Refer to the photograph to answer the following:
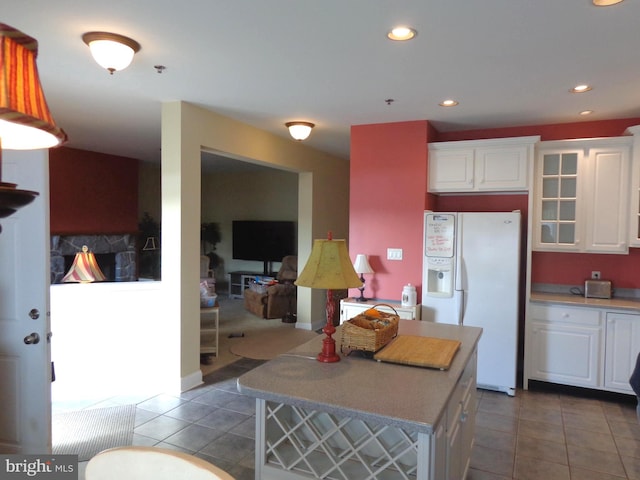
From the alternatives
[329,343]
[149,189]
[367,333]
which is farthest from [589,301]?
[149,189]

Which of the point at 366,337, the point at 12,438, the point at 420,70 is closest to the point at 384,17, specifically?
the point at 420,70

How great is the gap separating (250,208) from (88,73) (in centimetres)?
590

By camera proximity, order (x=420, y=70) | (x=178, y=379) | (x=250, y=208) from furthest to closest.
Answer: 1. (x=250, y=208)
2. (x=178, y=379)
3. (x=420, y=70)

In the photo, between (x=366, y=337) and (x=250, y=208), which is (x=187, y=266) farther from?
(x=250, y=208)

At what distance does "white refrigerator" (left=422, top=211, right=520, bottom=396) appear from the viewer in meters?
3.93

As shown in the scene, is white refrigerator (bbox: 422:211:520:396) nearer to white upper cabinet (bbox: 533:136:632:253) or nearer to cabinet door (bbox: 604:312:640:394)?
white upper cabinet (bbox: 533:136:632:253)

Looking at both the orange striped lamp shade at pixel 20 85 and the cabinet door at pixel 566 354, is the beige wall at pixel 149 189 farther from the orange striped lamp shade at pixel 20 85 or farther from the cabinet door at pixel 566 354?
the orange striped lamp shade at pixel 20 85

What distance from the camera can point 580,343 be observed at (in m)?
3.84

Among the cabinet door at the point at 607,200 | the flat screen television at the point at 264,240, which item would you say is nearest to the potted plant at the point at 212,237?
the flat screen television at the point at 264,240

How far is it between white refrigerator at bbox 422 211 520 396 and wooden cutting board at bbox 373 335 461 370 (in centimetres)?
183

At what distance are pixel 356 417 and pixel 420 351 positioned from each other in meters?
0.73

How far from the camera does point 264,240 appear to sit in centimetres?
848

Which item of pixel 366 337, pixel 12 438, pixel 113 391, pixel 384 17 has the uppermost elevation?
pixel 384 17

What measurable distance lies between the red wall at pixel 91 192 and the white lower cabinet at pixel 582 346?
6.43m
